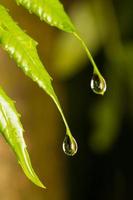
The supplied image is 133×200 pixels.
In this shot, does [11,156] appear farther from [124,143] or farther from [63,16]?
[63,16]

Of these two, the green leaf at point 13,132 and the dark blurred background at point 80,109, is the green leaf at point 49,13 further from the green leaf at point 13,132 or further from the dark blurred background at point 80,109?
the dark blurred background at point 80,109

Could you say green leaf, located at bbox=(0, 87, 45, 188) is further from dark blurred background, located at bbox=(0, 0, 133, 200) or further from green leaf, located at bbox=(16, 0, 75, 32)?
dark blurred background, located at bbox=(0, 0, 133, 200)

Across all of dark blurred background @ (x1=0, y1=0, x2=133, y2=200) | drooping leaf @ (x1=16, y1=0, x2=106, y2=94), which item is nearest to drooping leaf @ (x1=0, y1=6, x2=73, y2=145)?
drooping leaf @ (x1=16, y1=0, x2=106, y2=94)

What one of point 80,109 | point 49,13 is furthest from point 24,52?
point 80,109

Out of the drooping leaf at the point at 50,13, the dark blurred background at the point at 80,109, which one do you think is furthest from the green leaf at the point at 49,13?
the dark blurred background at the point at 80,109

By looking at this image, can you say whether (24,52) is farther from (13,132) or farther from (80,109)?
(80,109)

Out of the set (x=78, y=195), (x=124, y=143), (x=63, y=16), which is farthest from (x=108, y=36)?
(x=63, y=16)

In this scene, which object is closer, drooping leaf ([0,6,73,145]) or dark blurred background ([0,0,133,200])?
drooping leaf ([0,6,73,145])
